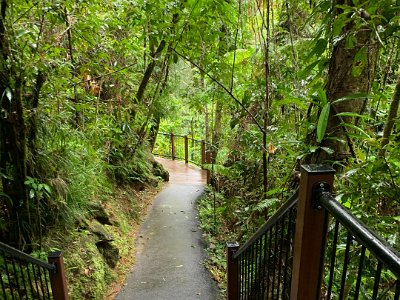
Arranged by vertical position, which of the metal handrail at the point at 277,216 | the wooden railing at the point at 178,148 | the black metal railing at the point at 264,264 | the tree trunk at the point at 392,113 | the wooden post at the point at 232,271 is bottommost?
the wooden railing at the point at 178,148

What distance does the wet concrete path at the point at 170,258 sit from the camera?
11.6 feet

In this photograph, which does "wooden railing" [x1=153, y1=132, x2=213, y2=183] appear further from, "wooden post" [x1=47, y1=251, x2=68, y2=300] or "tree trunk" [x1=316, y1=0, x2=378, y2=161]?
"tree trunk" [x1=316, y1=0, x2=378, y2=161]

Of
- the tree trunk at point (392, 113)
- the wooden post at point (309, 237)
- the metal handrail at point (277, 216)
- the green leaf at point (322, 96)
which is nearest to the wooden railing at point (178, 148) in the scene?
the metal handrail at point (277, 216)

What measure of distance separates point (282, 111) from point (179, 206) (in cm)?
357

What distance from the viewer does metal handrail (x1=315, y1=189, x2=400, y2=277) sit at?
70cm

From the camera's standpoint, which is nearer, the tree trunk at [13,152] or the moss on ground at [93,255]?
the tree trunk at [13,152]

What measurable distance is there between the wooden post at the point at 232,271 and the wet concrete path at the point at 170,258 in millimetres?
895

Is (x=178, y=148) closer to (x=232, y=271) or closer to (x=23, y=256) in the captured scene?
(x=232, y=271)

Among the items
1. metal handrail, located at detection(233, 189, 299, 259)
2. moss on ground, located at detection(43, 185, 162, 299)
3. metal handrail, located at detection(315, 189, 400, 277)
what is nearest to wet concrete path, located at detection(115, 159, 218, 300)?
moss on ground, located at detection(43, 185, 162, 299)

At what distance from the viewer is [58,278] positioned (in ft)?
7.70

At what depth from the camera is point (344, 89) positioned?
1734 mm

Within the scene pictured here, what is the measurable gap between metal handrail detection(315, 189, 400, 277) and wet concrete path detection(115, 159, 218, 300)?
2.87 metres

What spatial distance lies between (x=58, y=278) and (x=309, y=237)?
2.07 m

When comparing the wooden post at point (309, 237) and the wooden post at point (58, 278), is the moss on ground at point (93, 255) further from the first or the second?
the wooden post at point (309, 237)
